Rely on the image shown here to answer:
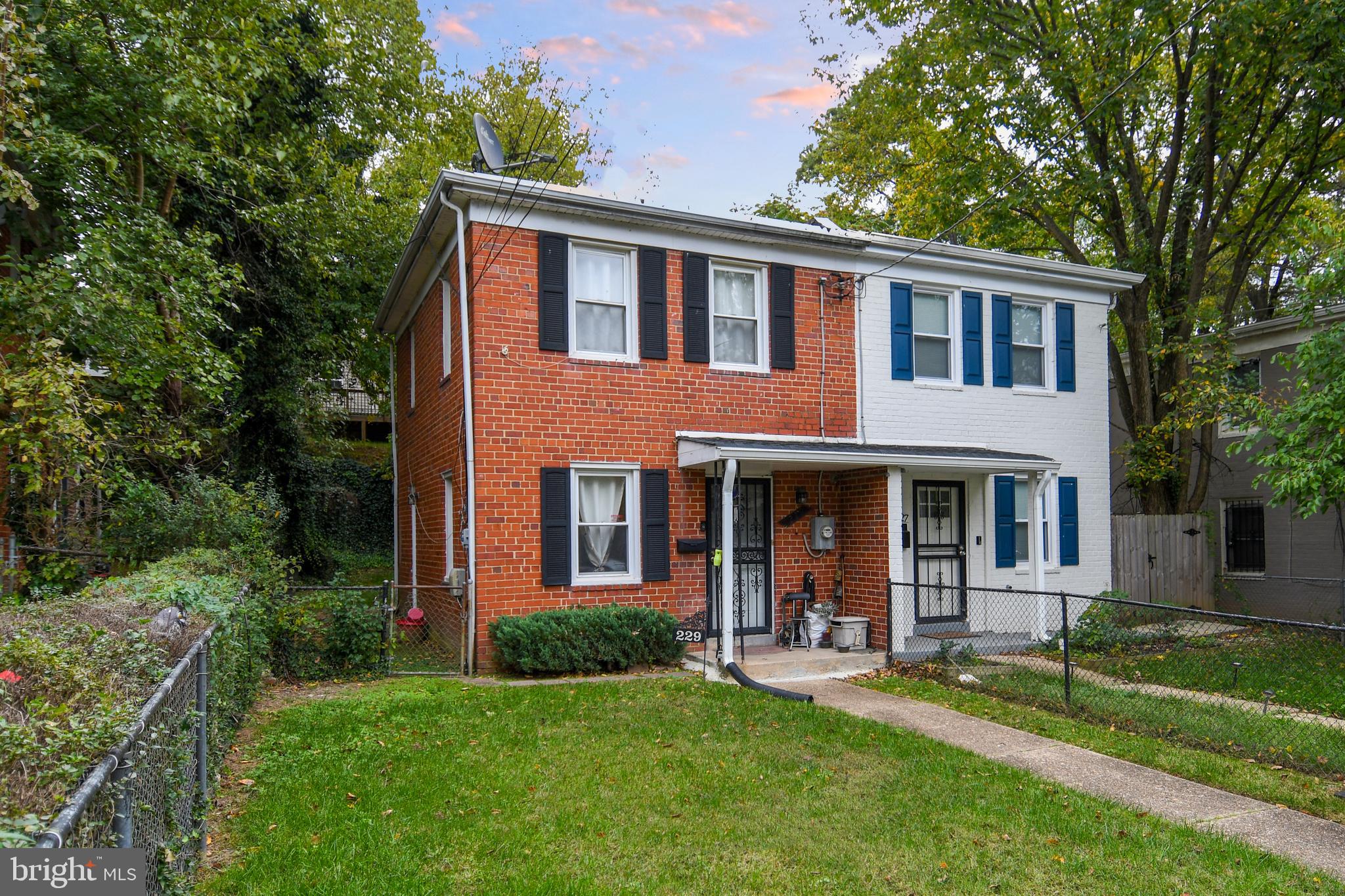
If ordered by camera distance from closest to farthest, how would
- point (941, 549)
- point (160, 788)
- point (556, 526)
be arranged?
1. point (160, 788)
2. point (556, 526)
3. point (941, 549)

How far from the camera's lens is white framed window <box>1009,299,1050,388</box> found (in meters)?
13.7

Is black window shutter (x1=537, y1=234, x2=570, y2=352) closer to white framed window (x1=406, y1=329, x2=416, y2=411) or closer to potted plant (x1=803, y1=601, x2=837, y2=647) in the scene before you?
potted plant (x1=803, y1=601, x2=837, y2=647)

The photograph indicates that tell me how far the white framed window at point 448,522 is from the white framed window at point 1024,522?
8.68 m

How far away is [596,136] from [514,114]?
2850 mm

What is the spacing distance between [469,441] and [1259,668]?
10.6 meters

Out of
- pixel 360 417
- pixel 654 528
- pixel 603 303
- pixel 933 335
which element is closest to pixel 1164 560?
pixel 933 335

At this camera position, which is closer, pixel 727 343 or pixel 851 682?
pixel 851 682

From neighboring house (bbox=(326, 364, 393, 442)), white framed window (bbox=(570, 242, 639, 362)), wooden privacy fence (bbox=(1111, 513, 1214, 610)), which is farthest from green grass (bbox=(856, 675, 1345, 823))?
neighboring house (bbox=(326, 364, 393, 442))

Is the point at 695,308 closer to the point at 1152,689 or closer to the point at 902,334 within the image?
the point at 902,334

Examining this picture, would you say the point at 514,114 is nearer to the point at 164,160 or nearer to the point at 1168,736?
the point at 164,160

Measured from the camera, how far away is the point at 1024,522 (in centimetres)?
1348

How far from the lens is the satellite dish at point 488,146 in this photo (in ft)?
33.2

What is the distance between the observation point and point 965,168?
55.6ft

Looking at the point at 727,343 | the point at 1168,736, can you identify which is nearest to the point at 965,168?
the point at 727,343
